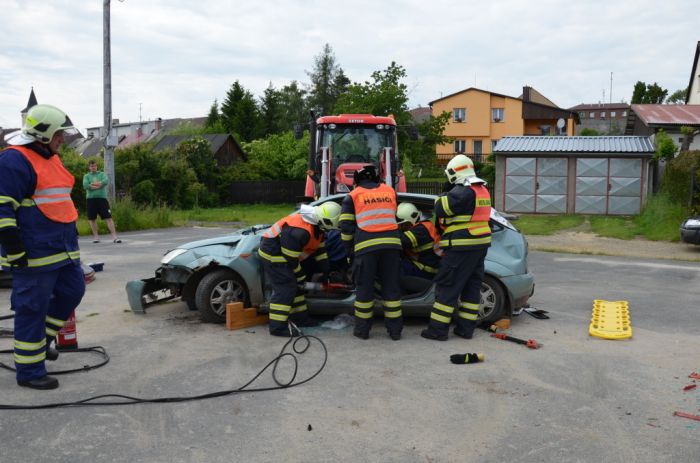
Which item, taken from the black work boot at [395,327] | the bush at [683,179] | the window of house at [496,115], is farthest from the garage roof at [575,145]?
the window of house at [496,115]

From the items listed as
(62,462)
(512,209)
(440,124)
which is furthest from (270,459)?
(440,124)

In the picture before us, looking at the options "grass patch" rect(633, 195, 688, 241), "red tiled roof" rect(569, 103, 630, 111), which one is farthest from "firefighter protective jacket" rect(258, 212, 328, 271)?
"red tiled roof" rect(569, 103, 630, 111)

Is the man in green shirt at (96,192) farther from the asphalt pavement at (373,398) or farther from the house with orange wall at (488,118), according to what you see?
the house with orange wall at (488,118)

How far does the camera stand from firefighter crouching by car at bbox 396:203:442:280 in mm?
6520

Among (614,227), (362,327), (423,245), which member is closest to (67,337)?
(362,327)

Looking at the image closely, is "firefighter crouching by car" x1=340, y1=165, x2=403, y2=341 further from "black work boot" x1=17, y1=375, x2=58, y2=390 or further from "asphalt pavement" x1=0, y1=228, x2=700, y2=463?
"black work boot" x1=17, y1=375, x2=58, y2=390

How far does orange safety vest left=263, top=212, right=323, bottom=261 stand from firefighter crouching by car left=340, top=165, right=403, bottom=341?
32 centimetres

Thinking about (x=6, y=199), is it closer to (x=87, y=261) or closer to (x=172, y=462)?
(x=172, y=462)

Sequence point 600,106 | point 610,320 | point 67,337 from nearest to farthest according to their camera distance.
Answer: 1. point 67,337
2. point 610,320
3. point 600,106

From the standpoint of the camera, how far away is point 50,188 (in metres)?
4.84

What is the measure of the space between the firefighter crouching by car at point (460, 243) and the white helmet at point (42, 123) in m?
→ 3.47

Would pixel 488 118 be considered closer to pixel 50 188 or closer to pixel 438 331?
pixel 438 331

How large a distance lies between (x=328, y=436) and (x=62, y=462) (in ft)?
5.12

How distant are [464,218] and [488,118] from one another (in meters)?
49.6
